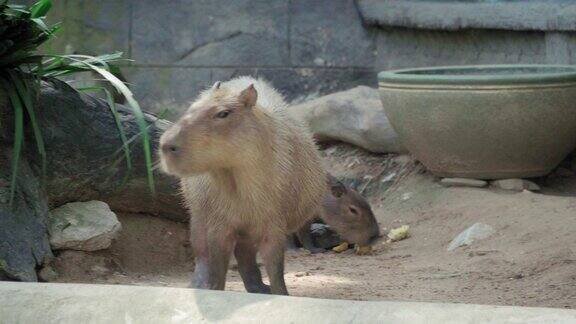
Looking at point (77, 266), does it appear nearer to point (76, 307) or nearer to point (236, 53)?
point (76, 307)

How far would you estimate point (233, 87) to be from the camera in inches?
170

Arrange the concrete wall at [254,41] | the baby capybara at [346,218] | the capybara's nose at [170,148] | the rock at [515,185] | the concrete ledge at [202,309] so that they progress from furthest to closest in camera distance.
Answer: the concrete wall at [254,41] < the rock at [515,185] < the baby capybara at [346,218] < the capybara's nose at [170,148] < the concrete ledge at [202,309]

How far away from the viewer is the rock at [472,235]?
5574mm

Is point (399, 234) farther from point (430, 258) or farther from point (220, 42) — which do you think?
point (220, 42)

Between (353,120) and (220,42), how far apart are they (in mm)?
1756

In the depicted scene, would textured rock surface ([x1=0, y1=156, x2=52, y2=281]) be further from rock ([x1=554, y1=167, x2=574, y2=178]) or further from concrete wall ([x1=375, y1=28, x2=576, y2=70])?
concrete wall ([x1=375, y1=28, x2=576, y2=70])

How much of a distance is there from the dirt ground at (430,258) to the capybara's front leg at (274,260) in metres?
0.41

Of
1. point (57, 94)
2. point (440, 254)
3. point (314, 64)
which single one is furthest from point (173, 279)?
point (314, 64)

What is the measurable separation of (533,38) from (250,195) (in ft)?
11.4

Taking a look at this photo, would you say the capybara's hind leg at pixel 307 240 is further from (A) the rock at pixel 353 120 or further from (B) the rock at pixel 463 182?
(A) the rock at pixel 353 120

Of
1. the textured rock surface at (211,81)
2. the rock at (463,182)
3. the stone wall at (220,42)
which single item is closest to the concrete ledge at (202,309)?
the rock at (463,182)

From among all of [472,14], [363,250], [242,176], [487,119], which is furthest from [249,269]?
[472,14]

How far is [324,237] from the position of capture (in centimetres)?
643

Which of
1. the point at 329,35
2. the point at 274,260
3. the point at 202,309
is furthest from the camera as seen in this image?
the point at 329,35
